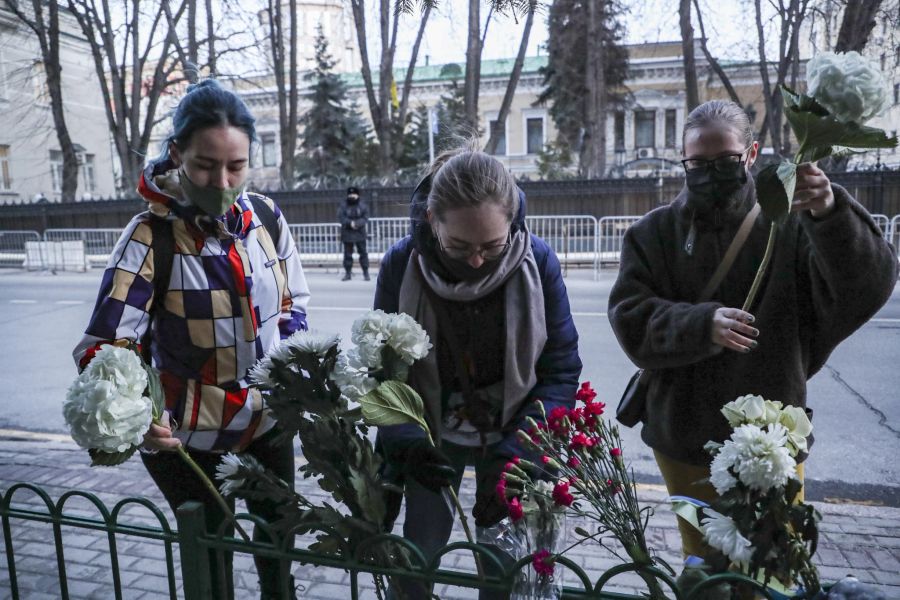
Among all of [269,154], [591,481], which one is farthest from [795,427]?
[269,154]

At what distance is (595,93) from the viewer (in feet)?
66.8

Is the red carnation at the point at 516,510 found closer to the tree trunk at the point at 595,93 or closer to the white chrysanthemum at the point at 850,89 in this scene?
the white chrysanthemum at the point at 850,89

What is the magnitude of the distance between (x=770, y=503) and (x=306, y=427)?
2.63 ft

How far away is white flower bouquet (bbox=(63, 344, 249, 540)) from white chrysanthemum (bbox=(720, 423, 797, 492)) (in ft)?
3.30

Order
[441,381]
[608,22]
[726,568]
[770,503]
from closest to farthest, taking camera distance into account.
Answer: [770,503]
[726,568]
[441,381]
[608,22]

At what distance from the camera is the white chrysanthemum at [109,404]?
119 cm

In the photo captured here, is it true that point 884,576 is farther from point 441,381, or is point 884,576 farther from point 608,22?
point 608,22

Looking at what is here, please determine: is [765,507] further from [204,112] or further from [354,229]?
[354,229]

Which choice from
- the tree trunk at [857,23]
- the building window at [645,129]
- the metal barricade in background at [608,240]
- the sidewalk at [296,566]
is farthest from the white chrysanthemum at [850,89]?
the building window at [645,129]

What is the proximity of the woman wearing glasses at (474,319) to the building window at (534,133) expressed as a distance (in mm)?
41924

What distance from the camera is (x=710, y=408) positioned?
6.20 feet

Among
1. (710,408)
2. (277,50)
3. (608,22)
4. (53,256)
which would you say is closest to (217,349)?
(710,408)

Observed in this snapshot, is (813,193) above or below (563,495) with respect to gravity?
above

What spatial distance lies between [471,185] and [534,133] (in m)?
42.9
